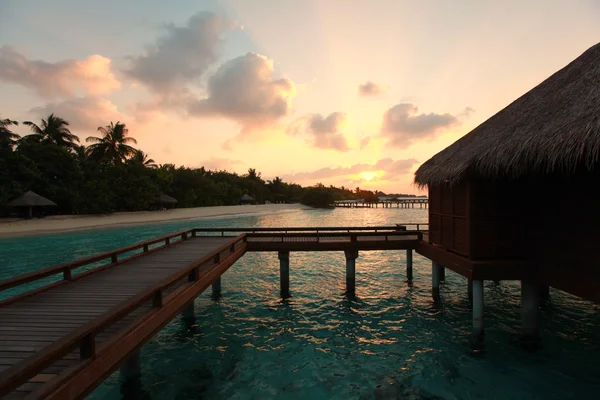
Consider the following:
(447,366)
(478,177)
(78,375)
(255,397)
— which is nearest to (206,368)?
(255,397)

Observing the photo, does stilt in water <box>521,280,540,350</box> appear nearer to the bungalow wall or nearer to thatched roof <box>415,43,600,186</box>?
the bungalow wall

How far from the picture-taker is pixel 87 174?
1404 inches

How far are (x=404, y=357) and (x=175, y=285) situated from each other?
5809mm

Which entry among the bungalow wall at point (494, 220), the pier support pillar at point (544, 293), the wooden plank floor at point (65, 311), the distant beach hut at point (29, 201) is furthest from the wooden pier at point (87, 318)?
the distant beach hut at point (29, 201)

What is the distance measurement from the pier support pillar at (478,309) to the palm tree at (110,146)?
46.3m

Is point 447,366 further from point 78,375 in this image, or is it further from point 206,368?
point 78,375

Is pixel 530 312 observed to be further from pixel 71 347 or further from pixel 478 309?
pixel 71 347

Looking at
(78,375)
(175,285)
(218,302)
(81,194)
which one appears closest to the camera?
(78,375)

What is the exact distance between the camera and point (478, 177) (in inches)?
294

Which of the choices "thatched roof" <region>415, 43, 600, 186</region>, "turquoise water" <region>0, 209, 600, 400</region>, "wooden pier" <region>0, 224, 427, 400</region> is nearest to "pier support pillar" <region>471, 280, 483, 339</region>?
"turquoise water" <region>0, 209, 600, 400</region>

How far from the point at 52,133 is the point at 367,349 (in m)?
43.6

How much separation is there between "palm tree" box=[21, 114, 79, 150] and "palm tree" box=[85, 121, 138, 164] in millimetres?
5137

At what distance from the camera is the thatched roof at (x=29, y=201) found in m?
27.1

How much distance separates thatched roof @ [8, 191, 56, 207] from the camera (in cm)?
2706
